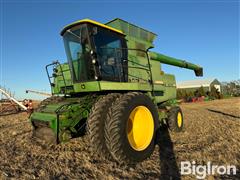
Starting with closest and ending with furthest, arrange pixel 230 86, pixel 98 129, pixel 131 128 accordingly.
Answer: pixel 98 129 < pixel 131 128 < pixel 230 86

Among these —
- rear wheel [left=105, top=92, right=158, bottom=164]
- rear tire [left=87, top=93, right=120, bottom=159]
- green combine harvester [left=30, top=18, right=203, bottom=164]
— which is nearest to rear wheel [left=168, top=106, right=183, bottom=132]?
green combine harvester [left=30, top=18, right=203, bottom=164]

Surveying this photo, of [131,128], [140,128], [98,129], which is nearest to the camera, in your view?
[98,129]

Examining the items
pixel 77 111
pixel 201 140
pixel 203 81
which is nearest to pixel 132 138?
pixel 77 111

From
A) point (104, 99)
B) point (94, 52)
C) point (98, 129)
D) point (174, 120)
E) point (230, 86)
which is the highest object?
point (230, 86)

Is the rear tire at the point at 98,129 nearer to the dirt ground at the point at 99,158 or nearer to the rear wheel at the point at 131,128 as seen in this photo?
the rear wheel at the point at 131,128

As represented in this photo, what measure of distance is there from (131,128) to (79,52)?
2120 millimetres

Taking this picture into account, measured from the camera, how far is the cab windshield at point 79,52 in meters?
5.04

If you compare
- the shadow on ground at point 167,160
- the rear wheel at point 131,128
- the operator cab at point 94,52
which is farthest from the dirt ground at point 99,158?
the operator cab at point 94,52

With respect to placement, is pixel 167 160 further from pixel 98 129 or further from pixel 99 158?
pixel 98 129

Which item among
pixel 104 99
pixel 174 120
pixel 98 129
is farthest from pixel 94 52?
pixel 174 120

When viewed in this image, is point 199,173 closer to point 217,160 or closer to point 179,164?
point 179,164

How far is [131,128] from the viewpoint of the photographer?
4535mm

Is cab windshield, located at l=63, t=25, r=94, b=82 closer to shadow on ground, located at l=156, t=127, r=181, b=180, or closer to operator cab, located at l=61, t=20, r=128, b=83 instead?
operator cab, located at l=61, t=20, r=128, b=83

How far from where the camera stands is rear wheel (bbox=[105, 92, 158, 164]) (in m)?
3.86
